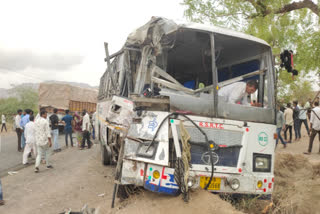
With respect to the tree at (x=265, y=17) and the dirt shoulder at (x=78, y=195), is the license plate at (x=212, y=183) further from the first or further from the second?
the tree at (x=265, y=17)

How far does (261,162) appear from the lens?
3973 mm

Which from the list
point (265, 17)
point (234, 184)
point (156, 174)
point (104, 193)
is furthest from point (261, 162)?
point (265, 17)

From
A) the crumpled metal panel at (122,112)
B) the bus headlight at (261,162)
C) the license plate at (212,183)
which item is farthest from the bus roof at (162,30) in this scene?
the license plate at (212,183)

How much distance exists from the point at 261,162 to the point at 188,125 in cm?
131

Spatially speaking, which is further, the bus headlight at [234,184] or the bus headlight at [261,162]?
the bus headlight at [261,162]

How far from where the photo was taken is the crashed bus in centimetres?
347

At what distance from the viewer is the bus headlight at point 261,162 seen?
3.92m

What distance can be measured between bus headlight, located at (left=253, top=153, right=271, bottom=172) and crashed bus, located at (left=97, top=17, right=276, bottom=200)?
0.05 feet

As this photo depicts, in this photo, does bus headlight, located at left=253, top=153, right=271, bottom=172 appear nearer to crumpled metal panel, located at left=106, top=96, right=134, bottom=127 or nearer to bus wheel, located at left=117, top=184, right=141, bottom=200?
bus wheel, located at left=117, top=184, right=141, bottom=200

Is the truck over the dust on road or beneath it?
over

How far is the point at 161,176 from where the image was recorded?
342 cm

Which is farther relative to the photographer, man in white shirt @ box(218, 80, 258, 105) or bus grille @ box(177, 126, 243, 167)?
man in white shirt @ box(218, 80, 258, 105)

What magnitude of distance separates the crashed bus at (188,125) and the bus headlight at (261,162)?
1 cm

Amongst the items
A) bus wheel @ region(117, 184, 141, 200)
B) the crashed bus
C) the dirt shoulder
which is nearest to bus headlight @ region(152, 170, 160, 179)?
the crashed bus
